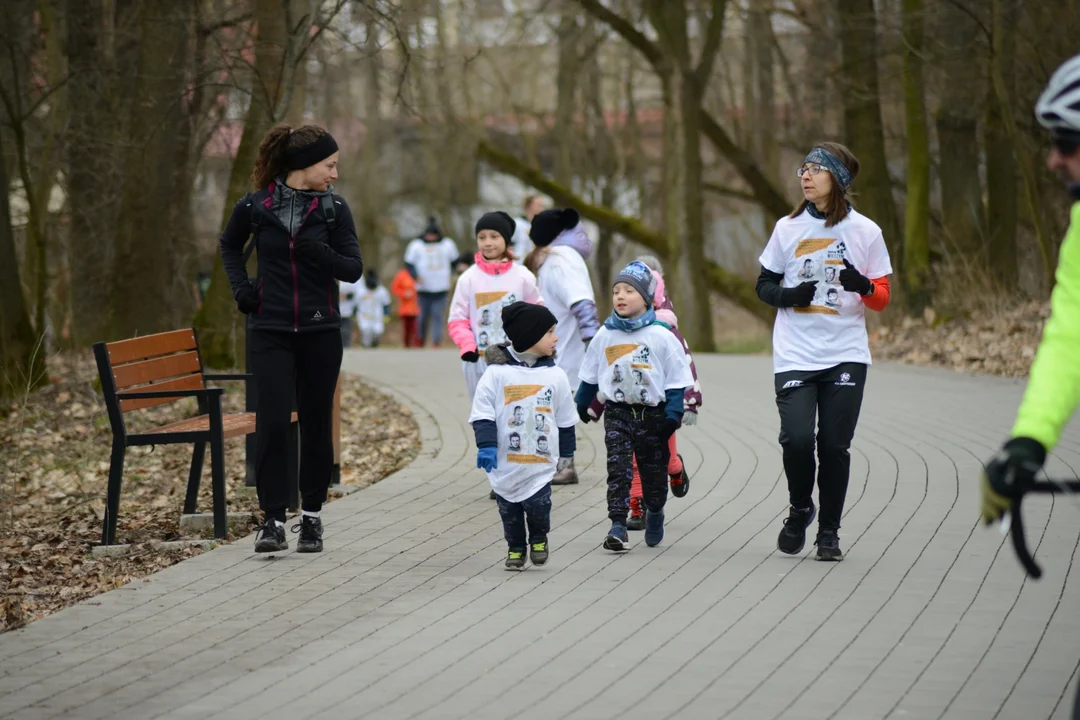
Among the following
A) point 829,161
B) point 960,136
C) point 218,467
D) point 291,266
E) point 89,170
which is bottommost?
point 218,467

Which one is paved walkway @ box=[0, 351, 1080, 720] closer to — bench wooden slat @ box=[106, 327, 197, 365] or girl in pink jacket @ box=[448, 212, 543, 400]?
girl in pink jacket @ box=[448, 212, 543, 400]

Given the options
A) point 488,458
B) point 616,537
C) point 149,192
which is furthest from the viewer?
point 149,192

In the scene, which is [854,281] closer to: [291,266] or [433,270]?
[291,266]

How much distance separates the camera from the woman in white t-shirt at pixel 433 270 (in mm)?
25453

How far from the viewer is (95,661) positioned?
5832 mm

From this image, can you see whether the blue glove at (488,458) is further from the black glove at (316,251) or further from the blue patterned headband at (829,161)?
the blue patterned headband at (829,161)

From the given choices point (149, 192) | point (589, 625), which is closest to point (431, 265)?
point (149, 192)

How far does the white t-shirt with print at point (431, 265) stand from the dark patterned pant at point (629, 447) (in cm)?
1788

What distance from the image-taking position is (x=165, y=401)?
8.78m

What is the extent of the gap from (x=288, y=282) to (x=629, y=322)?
1667 millimetres

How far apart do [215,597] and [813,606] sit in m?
2.58

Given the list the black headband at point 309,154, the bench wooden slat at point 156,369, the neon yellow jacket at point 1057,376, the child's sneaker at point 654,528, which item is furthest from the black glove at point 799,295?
the neon yellow jacket at point 1057,376

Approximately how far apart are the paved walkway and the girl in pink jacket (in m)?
1.02

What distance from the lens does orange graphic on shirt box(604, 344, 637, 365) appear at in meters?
7.66
